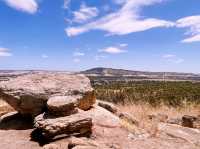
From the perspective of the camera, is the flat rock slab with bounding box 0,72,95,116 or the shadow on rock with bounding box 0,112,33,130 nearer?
the flat rock slab with bounding box 0,72,95,116

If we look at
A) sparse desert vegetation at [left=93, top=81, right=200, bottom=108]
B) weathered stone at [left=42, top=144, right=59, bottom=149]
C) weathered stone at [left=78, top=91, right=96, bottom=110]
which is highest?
weathered stone at [left=78, top=91, right=96, bottom=110]

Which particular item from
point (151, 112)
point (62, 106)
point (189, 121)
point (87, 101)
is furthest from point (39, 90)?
point (151, 112)

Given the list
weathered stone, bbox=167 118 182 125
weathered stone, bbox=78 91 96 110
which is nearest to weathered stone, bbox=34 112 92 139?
weathered stone, bbox=78 91 96 110

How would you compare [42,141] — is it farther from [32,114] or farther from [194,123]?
[194,123]

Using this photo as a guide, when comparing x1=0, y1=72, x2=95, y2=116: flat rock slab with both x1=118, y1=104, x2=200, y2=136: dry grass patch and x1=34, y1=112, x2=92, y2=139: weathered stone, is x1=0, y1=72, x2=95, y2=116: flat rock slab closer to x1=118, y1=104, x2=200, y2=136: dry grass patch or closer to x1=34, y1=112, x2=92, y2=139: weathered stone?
x1=34, y1=112, x2=92, y2=139: weathered stone

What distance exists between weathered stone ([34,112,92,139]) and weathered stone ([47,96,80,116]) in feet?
0.91

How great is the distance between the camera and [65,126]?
7074 mm

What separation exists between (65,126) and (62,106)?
0.63 m

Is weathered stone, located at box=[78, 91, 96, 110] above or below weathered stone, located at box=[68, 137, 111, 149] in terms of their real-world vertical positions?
above

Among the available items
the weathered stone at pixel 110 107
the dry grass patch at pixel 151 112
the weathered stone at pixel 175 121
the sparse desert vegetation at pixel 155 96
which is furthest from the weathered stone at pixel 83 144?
the sparse desert vegetation at pixel 155 96

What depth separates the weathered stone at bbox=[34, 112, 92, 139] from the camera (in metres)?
7.05

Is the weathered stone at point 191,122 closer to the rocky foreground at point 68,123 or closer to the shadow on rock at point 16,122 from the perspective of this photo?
the rocky foreground at point 68,123

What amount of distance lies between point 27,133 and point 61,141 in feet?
4.86

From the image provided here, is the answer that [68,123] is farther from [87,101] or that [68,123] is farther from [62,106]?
[87,101]
